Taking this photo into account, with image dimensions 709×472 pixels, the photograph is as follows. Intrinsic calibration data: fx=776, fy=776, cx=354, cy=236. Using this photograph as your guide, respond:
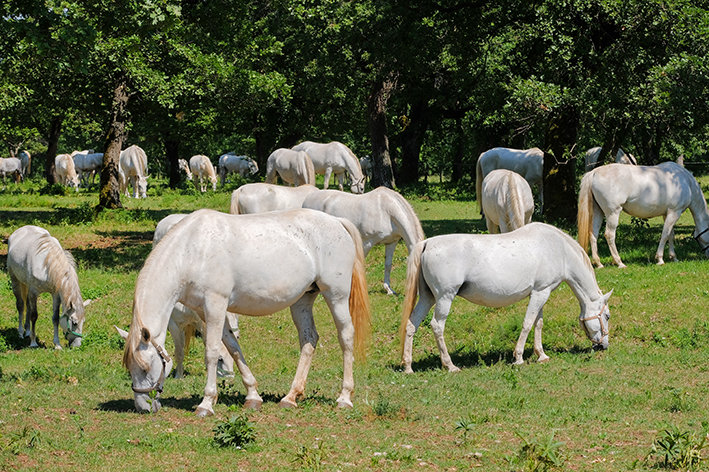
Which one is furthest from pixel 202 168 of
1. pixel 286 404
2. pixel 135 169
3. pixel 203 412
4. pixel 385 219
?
pixel 203 412

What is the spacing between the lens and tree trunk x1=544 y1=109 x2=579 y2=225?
2166cm

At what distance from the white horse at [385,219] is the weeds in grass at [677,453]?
29.0 feet

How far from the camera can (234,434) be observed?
6.89 m

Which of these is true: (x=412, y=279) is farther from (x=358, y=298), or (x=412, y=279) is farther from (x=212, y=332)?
(x=212, y=332)

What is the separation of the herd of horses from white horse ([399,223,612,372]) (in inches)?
0.7

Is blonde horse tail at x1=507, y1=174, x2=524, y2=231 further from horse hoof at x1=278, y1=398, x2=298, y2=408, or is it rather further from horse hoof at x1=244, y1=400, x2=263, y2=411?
horse hoof at x1=244, y1=400, x2=263, y2=411

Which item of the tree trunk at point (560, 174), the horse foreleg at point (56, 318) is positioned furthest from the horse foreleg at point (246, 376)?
the tree trunk at point (560, 174)

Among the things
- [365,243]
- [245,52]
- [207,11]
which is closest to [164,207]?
[245,52]

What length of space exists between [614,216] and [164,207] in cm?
1786

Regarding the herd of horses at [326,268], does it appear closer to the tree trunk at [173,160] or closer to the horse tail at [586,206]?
the horse tail at [586,206]

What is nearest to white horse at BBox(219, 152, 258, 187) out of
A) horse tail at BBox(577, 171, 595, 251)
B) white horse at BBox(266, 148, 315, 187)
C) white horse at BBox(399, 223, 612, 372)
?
white horse at BBox(266, 148, 315, 187)

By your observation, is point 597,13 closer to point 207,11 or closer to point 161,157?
point 207,11

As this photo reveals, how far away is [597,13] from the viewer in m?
19.1

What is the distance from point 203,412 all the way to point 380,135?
24159 mm
